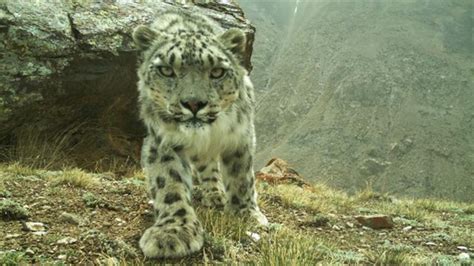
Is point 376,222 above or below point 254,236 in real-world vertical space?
below

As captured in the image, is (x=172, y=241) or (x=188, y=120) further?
(x=188, y=120)

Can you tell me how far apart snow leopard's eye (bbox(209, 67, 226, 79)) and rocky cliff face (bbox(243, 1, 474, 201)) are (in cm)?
4115

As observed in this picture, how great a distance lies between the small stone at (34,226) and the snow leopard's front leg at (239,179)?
8.05 ft

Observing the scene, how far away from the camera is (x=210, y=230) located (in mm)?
6223

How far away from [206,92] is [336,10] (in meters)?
82.4

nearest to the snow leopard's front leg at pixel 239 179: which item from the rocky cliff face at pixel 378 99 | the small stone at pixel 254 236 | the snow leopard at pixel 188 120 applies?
the snow leopard at pixel 188 120

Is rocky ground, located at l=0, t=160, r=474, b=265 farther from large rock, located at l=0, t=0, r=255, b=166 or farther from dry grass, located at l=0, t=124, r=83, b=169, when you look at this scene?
large rock, located at l=0, t=0, r=255, b=166

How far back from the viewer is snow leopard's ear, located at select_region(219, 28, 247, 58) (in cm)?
711

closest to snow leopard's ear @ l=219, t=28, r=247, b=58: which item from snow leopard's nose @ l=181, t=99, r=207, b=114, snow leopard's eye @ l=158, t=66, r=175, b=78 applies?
snow leopard's eye @ l=158, t=66, r=175, b=78

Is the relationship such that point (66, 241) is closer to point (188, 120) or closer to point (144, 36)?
point (188, 120)

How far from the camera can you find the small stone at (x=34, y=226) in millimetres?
5770

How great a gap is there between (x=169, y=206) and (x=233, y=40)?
2355mm

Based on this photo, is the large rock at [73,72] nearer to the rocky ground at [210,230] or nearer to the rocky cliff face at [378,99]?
the rocky ground at [210,230]

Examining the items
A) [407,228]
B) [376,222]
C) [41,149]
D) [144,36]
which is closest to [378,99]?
[41,149]
